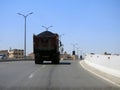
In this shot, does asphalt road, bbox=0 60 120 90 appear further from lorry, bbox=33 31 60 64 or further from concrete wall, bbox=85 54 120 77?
lorry, bbox=33 31 60 64

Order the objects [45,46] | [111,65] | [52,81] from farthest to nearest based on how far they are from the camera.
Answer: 1. [45,46]
2. [111,65]
3. [52,81]

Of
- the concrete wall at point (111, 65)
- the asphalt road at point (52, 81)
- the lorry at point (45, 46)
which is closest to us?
the asphalt road at point (52, 81)

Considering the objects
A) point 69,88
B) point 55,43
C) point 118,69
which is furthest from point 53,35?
point 69,88

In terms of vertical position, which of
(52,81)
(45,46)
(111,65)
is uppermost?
(45,46)

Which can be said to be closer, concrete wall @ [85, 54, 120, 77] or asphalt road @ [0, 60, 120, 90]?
asphalt road @ [0, 60, 120, 90]

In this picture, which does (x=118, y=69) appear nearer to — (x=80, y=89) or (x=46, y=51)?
(x=80, y=89)

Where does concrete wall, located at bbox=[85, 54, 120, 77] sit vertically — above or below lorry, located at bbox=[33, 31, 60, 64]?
below

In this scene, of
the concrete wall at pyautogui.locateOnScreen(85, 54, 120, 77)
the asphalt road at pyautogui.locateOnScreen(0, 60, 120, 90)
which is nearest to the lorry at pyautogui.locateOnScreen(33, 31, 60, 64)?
the asphalt road at pyautogui.locateOnScreen(0, 60, 120, 90)

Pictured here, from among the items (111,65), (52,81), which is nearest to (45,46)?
(111,65)

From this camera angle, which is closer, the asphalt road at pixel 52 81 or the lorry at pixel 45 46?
the asphalt road at pixel 52 81

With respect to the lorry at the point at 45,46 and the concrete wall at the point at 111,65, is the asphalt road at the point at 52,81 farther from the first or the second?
the lorry at the point at 45,46

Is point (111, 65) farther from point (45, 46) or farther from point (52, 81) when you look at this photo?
point (45, 46)

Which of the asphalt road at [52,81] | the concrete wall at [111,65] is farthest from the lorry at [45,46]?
the concrete wall at [111,65]

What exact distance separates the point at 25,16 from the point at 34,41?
32881 mm
